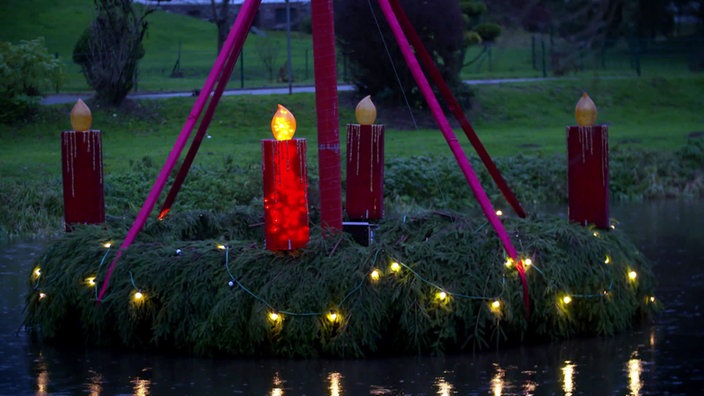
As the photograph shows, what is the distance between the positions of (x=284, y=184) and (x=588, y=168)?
114 inches

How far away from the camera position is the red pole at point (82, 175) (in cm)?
1080

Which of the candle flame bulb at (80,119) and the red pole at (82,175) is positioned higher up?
the candle flame bulb at (80,119)

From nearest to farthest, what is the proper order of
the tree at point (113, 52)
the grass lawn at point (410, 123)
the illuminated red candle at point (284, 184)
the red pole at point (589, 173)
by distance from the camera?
1. the illuminated red candle at point (284, 184)
2. the red pole at point (589, 173)
3. the grass lawn at point (410, 123)
4. the tree at point (113, 52)

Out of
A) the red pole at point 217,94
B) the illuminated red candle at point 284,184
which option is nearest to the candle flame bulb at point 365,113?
the red pole at point 217,94

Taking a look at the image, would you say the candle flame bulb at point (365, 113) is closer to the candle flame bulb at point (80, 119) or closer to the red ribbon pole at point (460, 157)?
the red ribbon pole at point (460, 157)

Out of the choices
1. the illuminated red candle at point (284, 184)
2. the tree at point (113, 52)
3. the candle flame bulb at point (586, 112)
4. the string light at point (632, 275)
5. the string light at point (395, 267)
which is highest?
the tree at point (113, 52)

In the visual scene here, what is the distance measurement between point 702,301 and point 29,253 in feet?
26.0

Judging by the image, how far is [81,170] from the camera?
10820 millimetres

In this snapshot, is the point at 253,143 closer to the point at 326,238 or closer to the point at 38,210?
the point at 38,210

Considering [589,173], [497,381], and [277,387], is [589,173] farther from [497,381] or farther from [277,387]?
[277,387]

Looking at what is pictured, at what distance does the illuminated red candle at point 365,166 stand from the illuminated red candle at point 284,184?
2.30 m

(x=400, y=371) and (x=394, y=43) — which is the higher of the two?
(x=394, y=43)

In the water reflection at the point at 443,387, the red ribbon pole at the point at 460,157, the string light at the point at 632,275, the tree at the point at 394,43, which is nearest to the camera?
the water reflection at the point at 443,387

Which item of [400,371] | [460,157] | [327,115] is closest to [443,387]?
[400,371]
